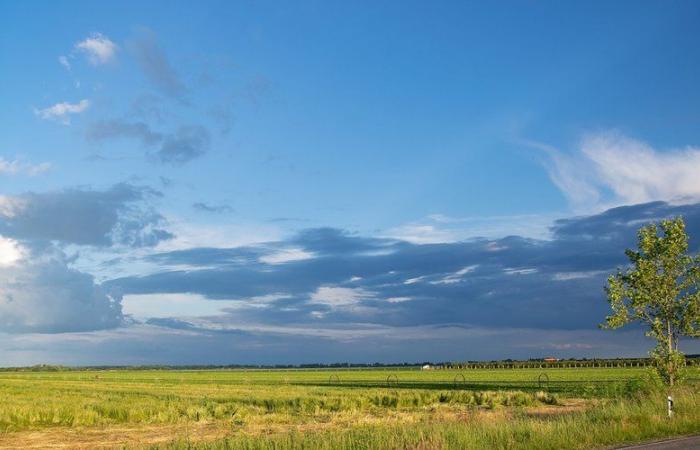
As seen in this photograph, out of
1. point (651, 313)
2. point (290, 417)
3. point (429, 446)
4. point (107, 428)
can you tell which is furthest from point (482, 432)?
point (107, 428)

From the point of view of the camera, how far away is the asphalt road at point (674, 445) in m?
16.2

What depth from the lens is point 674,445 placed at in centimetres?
1662

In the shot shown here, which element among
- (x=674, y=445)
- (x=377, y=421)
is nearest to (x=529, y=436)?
(x=674, y=445)

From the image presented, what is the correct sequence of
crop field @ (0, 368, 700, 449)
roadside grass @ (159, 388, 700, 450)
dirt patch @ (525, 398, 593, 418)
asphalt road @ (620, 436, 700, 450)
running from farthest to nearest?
dirt patch @ (525, 398, 593, 418) < crop field @ (0, 368, 700, 449) < roadside grass @ (159, 388, 700, 450) < asphalt road @ (620, 436, 700, 450)

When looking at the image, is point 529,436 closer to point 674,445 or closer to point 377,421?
point 674,445

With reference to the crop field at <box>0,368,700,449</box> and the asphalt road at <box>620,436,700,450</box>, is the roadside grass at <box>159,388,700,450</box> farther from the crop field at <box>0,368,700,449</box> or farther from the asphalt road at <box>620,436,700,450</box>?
the asphalt road at <box>620,436,700,450</box>

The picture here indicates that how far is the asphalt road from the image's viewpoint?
637 inches

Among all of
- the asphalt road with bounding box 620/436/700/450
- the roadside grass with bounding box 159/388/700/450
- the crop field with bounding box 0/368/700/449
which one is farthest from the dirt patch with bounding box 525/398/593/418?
the asphalt road with bounding box 620/436/700/450

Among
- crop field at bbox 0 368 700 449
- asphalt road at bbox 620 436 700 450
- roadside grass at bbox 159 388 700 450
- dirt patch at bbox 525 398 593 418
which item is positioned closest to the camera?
asphalt road at bbox 620 436 700 450

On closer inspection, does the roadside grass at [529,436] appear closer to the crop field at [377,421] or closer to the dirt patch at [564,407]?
the crop field at [377,421]

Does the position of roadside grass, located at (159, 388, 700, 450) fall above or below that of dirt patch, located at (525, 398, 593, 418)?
above

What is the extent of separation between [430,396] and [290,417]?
17821 millimetres

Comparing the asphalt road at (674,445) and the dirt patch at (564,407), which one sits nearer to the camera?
the asphalt road at (674,445)

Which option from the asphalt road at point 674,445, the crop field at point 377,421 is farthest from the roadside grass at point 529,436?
the asphalt road at point 674,445
